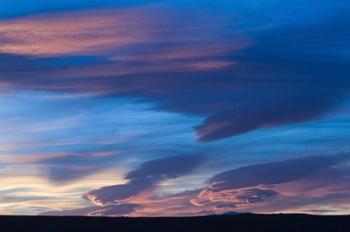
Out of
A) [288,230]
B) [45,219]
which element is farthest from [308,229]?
[45,219]

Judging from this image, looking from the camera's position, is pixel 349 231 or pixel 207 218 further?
pixel 207 218

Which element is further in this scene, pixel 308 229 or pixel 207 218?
pixel 207 218

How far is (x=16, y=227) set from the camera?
72.9 metres

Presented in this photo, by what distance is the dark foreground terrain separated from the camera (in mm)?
73312

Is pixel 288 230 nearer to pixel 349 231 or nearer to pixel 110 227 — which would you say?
pixel 349 231

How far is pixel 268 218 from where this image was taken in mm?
76875

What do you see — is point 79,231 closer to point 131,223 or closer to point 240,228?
point 131,223

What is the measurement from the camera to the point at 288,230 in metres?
73.1

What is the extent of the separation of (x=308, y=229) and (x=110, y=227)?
14704mm

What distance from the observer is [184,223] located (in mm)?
76000

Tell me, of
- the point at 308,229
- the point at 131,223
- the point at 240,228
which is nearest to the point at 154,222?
the point at 131,223

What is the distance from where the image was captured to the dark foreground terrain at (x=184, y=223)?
73312mm

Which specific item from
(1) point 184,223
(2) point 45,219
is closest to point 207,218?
(1) point 184,223

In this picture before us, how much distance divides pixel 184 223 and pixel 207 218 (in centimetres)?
236
